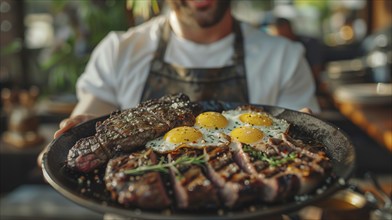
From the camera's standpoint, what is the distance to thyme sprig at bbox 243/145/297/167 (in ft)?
4.81

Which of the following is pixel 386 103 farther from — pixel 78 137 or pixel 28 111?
pixel 28 111

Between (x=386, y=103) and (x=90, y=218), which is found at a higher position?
(x=386, y=103)

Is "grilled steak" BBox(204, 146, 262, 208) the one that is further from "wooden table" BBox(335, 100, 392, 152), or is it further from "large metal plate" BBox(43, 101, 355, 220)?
"wooden table" BBox(335, 100, 392, 152)

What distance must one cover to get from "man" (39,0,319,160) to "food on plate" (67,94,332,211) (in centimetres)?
47

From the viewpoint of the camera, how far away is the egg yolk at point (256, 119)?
1827mm

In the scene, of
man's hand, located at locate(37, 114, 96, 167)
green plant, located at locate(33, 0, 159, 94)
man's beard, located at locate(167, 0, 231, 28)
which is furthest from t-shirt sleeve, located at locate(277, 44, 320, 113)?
green plant, located at locate(33, 0, 159, 94)

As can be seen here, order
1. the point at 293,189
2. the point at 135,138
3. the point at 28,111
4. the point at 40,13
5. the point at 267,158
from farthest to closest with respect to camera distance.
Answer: the point at 40,13 → the point at 28,111 → the point at 135,138 → the point at 267,158 → the point at 293,189

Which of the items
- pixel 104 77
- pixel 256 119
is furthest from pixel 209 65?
pixel 256 119

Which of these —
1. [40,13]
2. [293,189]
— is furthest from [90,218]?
A: [40,13]

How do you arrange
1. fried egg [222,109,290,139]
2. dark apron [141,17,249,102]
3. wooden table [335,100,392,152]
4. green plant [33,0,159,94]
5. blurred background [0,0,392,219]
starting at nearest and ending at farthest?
fried egg [222,109,290,139]
dark apron [141,17,249,102]
wooden table [335,100,392,152]
blurred background [0,0,392,219]
green plant [33,0,159,94]

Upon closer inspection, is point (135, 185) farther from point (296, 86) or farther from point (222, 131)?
point (296, 86)

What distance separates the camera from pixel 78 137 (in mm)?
1756

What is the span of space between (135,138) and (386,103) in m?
2.49

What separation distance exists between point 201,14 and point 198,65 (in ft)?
0.98
